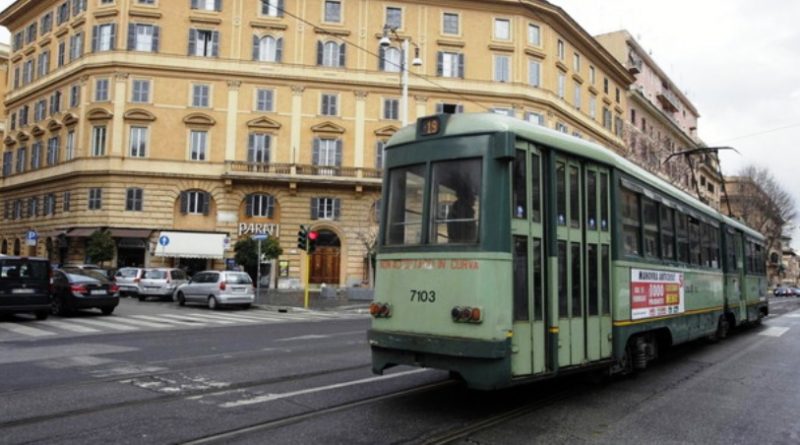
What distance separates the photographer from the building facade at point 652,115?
50250 mm

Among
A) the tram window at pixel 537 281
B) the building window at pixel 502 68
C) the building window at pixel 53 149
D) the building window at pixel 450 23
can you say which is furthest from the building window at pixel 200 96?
the tram window at pixel 537 281

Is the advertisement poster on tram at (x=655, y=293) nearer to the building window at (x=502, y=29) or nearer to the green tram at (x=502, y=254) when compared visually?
the green tram at (x=502, y=254)

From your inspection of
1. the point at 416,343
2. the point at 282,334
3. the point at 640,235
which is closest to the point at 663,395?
the point at 640,235

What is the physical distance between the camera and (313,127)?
3950 cm

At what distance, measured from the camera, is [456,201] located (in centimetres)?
635

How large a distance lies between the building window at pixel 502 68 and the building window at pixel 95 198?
26456mm

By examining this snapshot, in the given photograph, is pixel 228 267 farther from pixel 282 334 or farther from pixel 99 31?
pixel 282 334

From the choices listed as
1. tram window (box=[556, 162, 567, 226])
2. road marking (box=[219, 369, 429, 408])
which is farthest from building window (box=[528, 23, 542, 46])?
tram window (box=[556, 162, 567, 226])

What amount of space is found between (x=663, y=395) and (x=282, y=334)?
8.89 m

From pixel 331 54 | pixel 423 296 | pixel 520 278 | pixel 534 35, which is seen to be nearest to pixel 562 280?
pixel 520 278

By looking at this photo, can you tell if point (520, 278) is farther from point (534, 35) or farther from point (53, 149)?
point (53, 149)

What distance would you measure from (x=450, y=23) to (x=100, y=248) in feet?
86.0

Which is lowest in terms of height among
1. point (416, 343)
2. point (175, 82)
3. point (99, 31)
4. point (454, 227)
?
point (416, 343)

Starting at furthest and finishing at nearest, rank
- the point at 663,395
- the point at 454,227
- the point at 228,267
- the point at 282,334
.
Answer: the point at 228,267, the point at 282,334, the point at 663,395, the point at 454,227
